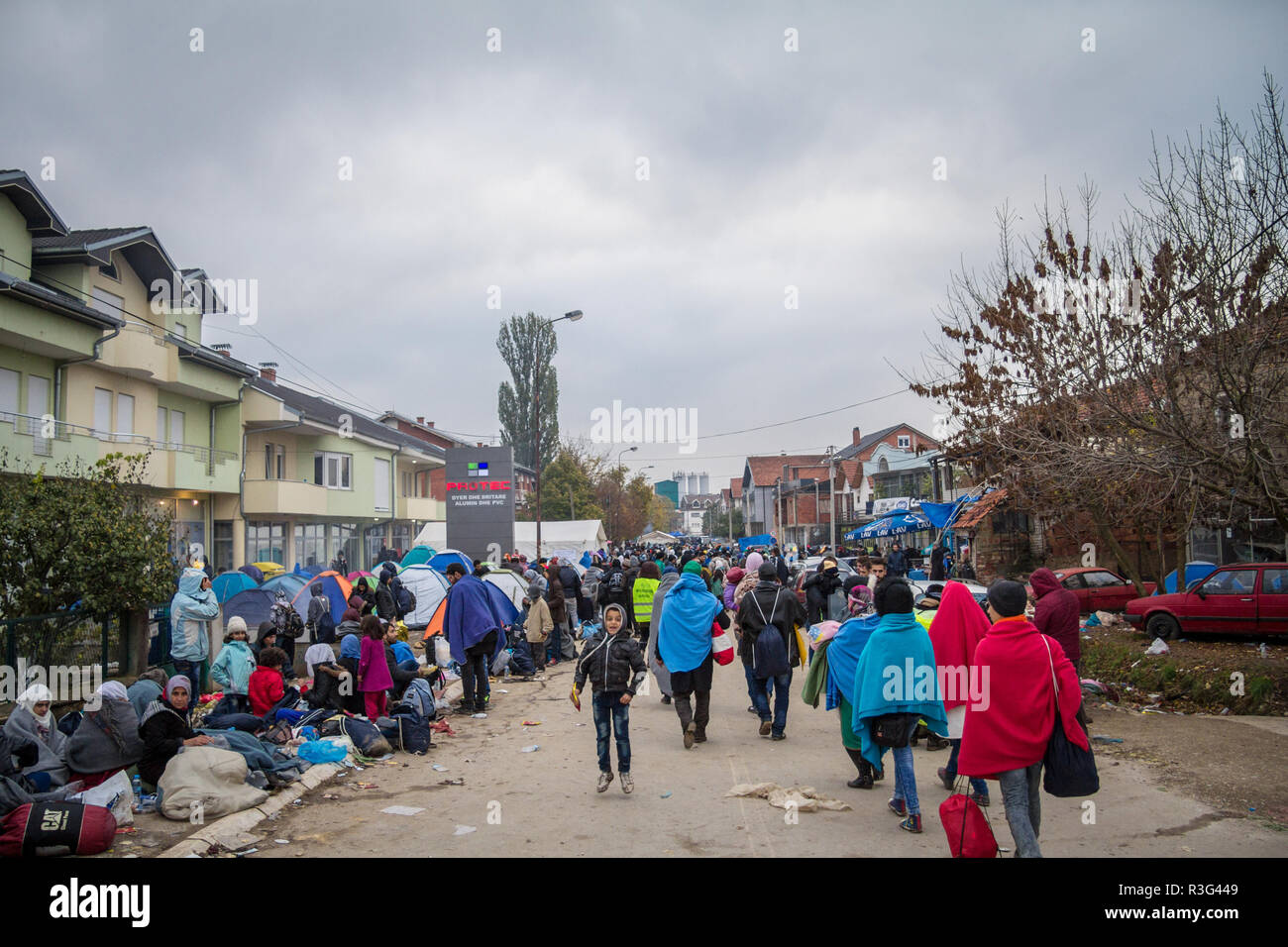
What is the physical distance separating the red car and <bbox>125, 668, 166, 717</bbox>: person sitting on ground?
1516 cm

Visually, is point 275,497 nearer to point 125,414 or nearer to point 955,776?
point 125,414

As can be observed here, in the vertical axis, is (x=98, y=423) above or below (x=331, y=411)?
below

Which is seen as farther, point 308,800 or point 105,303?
point 105,303

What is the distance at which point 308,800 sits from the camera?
7.33m

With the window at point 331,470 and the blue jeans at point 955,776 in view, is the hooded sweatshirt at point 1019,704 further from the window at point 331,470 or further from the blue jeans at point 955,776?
the window at point 331,470

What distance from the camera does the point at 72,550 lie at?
34.0 feet

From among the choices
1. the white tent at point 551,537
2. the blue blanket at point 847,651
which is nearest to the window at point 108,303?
the white tent at point 551,537

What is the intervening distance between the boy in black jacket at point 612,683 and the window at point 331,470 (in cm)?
2817

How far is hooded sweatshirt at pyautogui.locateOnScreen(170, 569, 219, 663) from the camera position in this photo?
1123 cm

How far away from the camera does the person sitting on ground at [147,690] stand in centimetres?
788

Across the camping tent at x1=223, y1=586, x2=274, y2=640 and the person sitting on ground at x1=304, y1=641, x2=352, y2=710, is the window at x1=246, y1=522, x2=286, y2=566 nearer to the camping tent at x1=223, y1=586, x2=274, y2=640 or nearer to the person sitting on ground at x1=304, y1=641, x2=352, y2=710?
the camping tent at x1=223, y1=586, x2=274, y2=640
